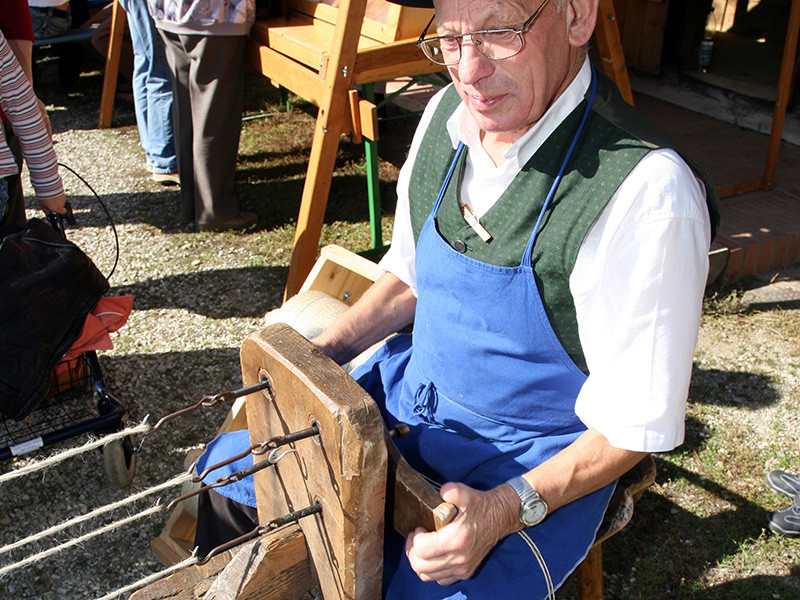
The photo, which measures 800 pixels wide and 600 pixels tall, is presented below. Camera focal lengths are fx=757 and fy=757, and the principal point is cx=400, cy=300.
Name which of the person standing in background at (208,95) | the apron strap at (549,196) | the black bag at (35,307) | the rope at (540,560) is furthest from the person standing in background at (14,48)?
the rope at (540,560)

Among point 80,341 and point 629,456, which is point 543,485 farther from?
point 80,341

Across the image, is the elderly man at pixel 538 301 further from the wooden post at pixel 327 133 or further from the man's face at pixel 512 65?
the wooden post at pixel 327 133

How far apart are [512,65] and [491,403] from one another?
0.65m

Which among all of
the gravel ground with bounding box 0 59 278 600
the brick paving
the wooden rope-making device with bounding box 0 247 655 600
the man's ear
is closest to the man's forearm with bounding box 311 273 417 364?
the wooden rope-making device with bounding box 0 247 655 600

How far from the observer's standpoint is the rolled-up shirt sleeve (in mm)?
1244

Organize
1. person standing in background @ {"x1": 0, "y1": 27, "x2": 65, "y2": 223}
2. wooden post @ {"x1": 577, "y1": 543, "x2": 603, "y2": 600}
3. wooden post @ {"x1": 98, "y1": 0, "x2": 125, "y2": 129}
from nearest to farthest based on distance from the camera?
wooden post @ {"x1": 577, "y1": 543, "x2": 603, "y2": 600}
person standing in background @ {"x1": 0, "y1": 27, "x2": 65, "y2": 223}
wooden post @ {"x1": 98, "y1": 0, "x2": 125, "y2": 129}

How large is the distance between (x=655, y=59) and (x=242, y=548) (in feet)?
19.3

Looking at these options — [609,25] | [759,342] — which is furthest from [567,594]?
[609,25]

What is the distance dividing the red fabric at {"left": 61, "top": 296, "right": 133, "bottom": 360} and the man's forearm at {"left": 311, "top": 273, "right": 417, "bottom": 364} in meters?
1.21

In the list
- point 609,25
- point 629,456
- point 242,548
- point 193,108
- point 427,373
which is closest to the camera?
point 242,548

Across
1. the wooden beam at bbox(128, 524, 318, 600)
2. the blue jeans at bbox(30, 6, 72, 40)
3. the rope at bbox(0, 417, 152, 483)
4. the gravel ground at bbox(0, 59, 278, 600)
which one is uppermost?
the blue jeans at bbox(30, 6, 72, 40)

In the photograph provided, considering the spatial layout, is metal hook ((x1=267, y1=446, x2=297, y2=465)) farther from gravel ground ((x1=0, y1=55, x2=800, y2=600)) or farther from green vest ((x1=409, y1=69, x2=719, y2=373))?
gravel ground ((x1=0, y1=55, x2=800, y2=600))

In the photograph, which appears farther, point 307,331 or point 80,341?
point 80,341

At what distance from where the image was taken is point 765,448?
9.58 ft
